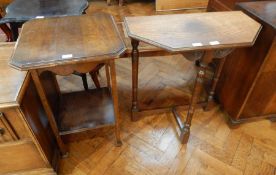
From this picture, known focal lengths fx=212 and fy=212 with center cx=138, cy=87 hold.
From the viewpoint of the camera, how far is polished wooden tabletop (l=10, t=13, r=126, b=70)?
2.76 ft

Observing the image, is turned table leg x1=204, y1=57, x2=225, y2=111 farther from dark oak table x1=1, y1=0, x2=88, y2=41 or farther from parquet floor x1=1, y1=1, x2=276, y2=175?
dark oak table x1=1, y1=0, x2=88, y2=41

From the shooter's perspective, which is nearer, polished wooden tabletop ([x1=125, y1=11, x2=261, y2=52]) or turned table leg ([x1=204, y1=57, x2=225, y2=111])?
polished wooden tabletop ([x1=125, y1=11, x2=261, y2=52])

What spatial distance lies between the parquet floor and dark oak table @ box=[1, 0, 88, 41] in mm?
758

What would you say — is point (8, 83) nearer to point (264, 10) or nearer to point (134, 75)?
point (134, 75)

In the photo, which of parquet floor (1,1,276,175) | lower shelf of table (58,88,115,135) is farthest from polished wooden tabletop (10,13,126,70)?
parquet floor (1,1,276,175)

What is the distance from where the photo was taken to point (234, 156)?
4.38 ft

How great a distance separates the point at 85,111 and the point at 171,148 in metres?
0.60

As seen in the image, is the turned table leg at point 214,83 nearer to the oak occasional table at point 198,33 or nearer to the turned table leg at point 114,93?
the oak occasional table at point 198,33

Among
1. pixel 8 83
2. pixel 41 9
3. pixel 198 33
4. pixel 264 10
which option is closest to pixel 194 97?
pixel 198 33

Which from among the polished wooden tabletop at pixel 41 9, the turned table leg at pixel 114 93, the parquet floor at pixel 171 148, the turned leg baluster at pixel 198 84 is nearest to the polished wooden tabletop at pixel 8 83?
the turned table leg at pixel 114 93

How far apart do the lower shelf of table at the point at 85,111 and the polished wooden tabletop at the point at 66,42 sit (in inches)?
19.3

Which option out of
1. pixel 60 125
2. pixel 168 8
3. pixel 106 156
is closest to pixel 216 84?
pixel 106 156

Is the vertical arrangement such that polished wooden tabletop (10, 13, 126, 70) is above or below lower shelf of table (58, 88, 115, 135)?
above

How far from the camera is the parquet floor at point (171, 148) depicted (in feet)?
4.16
